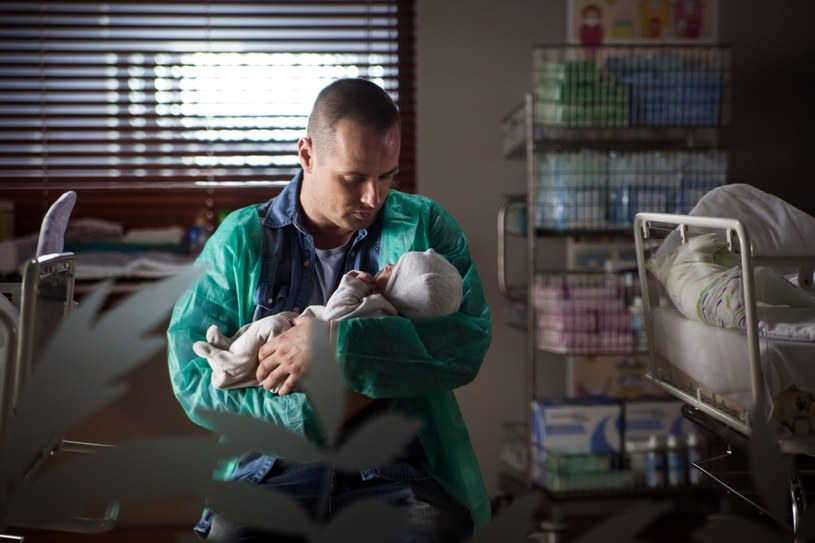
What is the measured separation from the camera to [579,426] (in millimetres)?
2875

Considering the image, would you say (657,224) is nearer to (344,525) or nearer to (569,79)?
(344,525)

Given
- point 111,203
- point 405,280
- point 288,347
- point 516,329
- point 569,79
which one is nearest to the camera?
point 288,347

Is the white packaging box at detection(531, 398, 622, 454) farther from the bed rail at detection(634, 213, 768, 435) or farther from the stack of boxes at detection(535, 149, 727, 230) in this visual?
the bed rail at detection(634, 213, 768, 435)

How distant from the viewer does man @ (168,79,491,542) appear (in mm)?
1202

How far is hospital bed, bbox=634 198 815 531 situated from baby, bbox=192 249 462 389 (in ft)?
1.09

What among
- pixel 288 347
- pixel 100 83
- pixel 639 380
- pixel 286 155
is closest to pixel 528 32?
pixel 286 155

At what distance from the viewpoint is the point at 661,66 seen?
2.95 m

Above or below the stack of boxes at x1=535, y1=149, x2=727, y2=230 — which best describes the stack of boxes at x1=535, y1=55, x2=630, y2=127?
above

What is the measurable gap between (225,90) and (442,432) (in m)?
2.24

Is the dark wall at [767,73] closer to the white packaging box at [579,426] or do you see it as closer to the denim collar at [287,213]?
the white packaging box at [579,426]

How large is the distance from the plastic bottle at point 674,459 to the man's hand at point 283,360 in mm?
2048

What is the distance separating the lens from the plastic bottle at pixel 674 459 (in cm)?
287

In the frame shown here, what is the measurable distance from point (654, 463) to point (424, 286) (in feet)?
6.38

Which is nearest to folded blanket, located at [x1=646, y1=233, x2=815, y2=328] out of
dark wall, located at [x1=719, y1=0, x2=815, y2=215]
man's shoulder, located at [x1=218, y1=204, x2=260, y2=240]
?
man's shoulder, located at [x1=218, y1=204, x2=260, y2=240]
